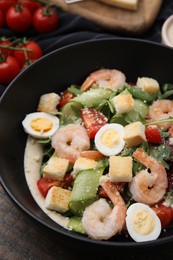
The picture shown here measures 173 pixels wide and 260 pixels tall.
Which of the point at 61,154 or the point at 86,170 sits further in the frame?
the point at 61,154

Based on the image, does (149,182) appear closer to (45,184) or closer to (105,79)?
(45,184)

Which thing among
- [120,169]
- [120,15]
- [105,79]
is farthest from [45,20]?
[120,169]

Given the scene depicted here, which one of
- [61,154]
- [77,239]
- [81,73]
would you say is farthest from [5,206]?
[81,73]

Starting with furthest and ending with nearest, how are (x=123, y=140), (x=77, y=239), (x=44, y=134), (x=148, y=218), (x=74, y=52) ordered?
(x=74, y=52), (x=44, y=134), (x=123, y=140), (x=148, y=218), (x=77, y=239)

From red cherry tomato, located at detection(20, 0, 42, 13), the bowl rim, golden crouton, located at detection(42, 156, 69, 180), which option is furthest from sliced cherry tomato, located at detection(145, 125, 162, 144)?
red cherry tomato, located at detection(20, 0, 42, 13)

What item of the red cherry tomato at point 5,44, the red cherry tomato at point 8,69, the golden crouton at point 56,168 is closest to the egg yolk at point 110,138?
the golden crouton at point 56,168

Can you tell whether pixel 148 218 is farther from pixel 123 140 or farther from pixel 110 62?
pixel 110 62

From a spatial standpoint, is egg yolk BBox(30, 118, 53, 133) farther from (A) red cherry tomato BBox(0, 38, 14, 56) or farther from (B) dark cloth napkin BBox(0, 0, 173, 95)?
(B) dark cloth napkin BBox(0, 0, 173, 95)
